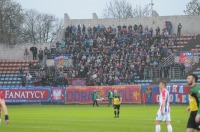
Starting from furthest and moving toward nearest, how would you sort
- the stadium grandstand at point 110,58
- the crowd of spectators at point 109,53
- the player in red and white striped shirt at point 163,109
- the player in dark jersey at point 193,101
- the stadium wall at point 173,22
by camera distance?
the stadium wall at point 173,22 → the crowd of spectators at point 109,53 → the stadium grandstand at point 110,58 → the player in red and white striped shirt at point 163,109 → the player in dark jersey at point 193,101

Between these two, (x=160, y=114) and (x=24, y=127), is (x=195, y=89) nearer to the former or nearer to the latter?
(x=160, y=114)

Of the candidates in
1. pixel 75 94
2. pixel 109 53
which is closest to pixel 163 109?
pixel 75 94

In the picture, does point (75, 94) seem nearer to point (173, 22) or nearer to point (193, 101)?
point (173, 22)

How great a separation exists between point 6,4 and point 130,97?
27928mm

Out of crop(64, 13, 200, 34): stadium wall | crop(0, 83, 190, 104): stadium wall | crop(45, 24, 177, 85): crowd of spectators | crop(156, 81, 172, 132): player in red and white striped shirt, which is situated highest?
crop(64, 13, 200, 34): stadium wall

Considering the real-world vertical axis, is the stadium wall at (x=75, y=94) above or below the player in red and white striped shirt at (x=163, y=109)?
below

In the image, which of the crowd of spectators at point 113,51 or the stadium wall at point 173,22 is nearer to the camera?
the crowd of spectators at point 113,51

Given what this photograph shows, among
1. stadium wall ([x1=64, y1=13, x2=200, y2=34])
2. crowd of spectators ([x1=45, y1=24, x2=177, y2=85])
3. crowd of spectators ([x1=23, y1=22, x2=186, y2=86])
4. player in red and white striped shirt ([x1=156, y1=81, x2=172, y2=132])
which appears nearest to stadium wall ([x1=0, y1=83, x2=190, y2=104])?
crowd of spectators ([x1=23, y1=22, x2=186, y2=86])

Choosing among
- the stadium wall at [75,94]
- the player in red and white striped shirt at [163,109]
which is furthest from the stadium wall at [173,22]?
the player in red and white striped shirt at [163,109]

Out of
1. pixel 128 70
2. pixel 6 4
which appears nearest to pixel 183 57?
pixel 128 70

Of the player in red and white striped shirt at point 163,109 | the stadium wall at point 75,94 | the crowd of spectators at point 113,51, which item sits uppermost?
the crowd of spectators at point 113,51

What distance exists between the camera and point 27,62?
6888 centimetres

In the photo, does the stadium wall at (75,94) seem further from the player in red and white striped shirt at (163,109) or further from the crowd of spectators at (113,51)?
the player in red and white striped shirt at (163,109)

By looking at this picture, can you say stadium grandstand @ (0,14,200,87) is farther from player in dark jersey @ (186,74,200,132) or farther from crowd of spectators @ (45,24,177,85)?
player in dark jersey @ (186,74,200,132)
